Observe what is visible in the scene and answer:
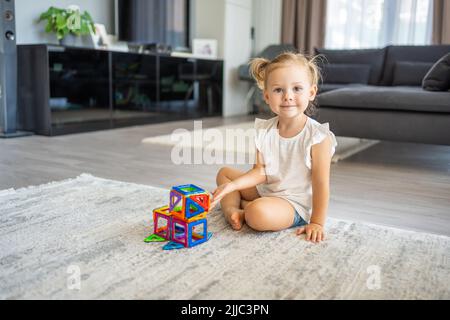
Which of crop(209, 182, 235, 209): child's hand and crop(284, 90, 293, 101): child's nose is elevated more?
crop(284, 90, 293, 101): child's nose

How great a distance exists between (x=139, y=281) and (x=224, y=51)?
14.5ft

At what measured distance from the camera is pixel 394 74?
3740 mm

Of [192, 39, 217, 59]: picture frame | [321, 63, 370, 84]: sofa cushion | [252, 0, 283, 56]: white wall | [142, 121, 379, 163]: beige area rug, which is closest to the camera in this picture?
[142, 121, 379, 163]: beige area rug

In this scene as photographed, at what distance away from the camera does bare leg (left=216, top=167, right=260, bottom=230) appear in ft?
4.11

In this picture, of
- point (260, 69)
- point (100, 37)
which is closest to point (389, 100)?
point (260, 69)

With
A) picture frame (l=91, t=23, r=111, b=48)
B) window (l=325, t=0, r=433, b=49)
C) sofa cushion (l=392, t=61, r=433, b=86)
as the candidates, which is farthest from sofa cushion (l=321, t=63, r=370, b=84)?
picture frame (l=91, t=23, r=111, b=48)

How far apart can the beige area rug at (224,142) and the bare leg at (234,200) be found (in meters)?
A: 1.05

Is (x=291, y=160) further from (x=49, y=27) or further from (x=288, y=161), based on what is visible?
(x=49, y=27)

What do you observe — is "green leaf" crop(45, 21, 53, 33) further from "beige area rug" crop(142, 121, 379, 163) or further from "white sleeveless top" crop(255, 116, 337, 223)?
"white sleeveless top" crop(255, 116, 337, 223)

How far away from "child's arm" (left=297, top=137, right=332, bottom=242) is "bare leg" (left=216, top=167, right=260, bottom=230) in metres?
0.17

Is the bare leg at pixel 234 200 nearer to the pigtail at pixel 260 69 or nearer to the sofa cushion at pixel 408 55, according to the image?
the pigtail at pixel 260 69

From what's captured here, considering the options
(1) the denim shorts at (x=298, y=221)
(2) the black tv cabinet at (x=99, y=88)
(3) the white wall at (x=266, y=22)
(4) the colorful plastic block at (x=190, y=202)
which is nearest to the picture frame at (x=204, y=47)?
(2) the black tv cabinet at (x=99, y=88)

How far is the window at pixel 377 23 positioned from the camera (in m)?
4.74

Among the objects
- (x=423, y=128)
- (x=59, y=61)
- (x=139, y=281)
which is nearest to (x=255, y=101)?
(x=59, y=61)
